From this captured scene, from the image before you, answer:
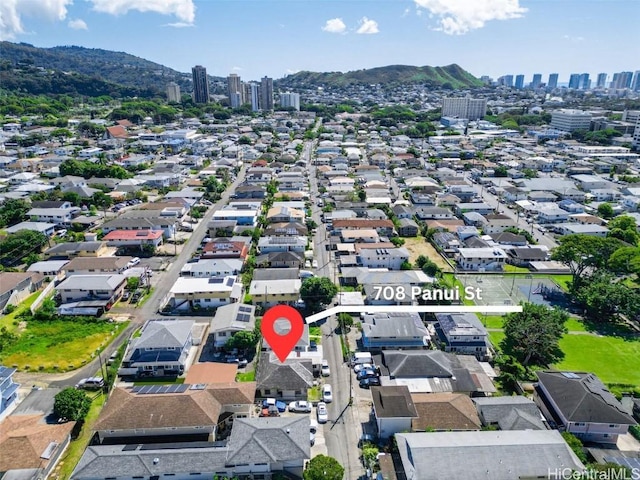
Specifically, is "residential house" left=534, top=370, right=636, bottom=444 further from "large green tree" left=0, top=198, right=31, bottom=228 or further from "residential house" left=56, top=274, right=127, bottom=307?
"large green tree" left=0, top=198, right=31, bottom=228

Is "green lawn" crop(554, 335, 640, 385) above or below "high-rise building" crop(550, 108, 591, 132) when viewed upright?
below

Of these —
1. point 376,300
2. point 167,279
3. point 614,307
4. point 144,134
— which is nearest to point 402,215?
point 376,300

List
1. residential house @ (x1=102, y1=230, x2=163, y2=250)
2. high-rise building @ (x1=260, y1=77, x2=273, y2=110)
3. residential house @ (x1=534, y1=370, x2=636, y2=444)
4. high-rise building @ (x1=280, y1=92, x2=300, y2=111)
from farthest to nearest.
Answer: high-rise building @ (x1=280, y1=92, x2=300, y2=111) < high-rise building @ (x1=260, y1=77, x2=273, y2=110) < residential house @ (x1=102, y1=230, x2=163, y2=250) < residential house @ (x1=534, y1=370, x2=636, y2=444)

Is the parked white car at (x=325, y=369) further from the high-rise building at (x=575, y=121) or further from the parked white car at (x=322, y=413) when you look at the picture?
the high-rise building at (x=575, y=121)

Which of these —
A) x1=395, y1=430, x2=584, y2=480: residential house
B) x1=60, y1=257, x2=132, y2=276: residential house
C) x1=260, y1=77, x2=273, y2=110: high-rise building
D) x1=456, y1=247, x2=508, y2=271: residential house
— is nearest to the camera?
x1=395, y1=430, x2=584, y2=480: residential house

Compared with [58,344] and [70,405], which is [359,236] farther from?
[70,405]

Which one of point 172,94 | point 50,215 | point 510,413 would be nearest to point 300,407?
point 510,413

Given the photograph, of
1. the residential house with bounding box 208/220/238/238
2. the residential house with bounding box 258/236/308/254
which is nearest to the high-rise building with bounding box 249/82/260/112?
the residential house with bounding box 208/220/238/238
